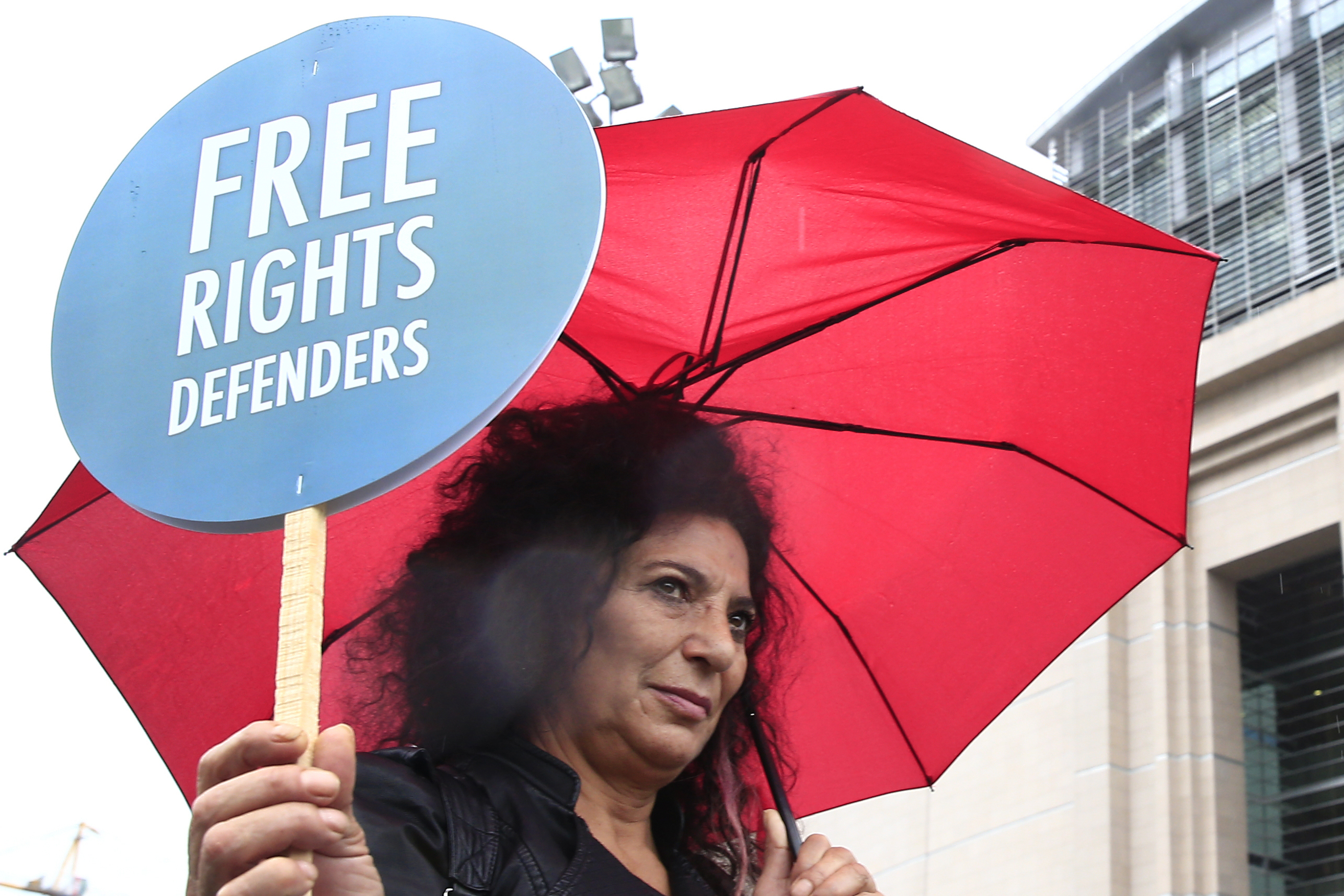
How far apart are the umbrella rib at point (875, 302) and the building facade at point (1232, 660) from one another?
37.7ft

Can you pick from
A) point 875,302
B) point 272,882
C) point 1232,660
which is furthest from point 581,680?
point 1232,660

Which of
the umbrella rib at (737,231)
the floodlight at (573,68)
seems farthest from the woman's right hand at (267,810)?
the floodlight at (573,68)

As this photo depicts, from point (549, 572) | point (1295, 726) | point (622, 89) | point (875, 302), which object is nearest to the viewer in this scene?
point (549, 572)

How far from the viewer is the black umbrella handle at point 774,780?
2.81 metres

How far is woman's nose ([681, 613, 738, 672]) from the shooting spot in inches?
103

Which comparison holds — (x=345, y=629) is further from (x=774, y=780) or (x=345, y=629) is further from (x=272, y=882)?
(x=272, y=882)

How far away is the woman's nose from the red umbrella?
0.71 meters

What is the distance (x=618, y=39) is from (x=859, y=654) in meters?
9.87

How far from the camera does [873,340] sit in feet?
10.9

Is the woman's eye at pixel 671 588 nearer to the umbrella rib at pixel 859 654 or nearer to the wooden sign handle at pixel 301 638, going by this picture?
the umbrella rib at pixel 859 654

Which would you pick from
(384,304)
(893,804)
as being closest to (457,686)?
(384,304)

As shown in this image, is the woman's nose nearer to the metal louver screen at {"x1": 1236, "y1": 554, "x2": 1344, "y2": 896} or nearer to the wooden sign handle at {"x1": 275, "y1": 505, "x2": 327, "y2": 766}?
the wooden sign handle at {"x1": 275, "y1": 505, "x2": 327, "y2": 766}

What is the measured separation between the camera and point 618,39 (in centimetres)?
1255

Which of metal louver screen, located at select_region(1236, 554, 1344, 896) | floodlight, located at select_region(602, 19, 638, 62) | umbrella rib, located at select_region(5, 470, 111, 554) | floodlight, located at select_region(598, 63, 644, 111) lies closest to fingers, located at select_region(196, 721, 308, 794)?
umbrella rib, located at select_region(5, 470, 111, 554)
